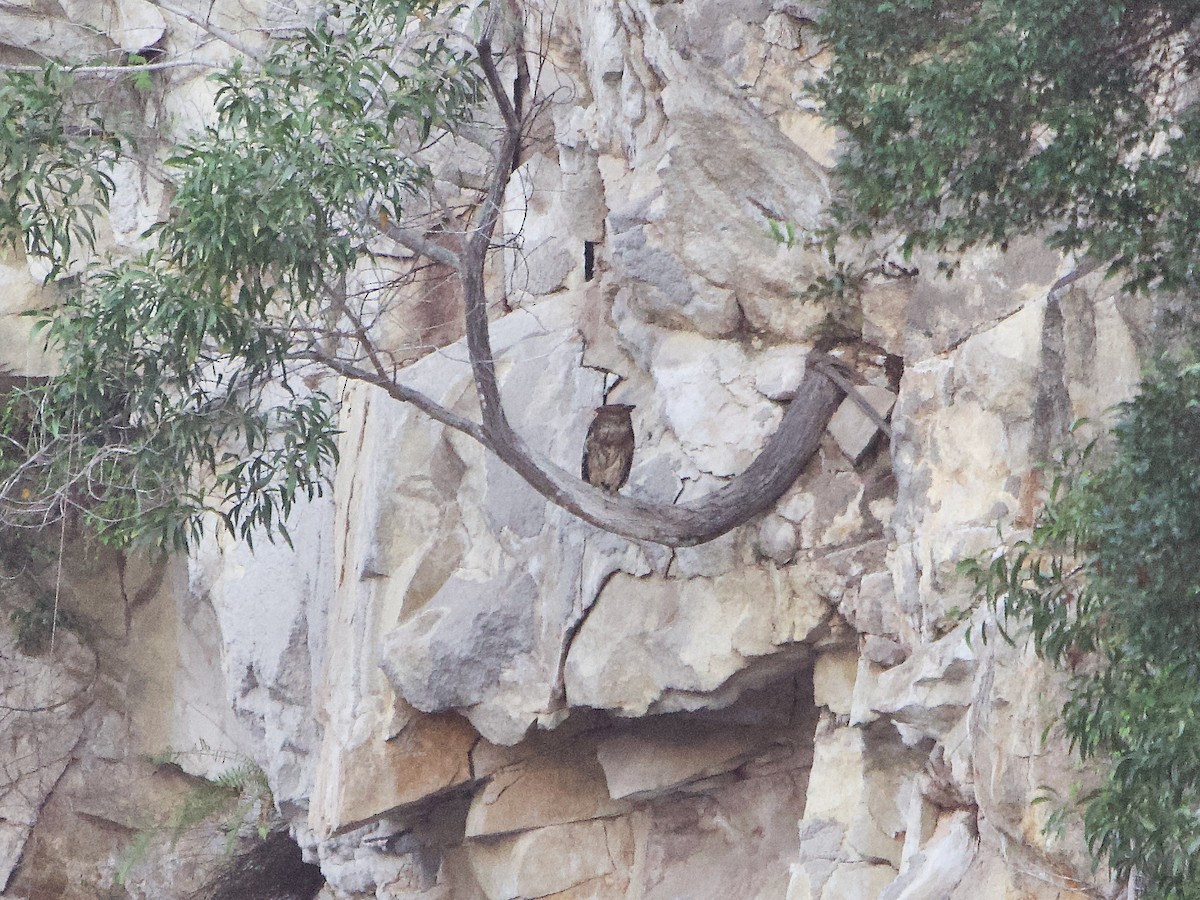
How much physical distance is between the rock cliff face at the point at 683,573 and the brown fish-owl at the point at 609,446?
5.8 inches

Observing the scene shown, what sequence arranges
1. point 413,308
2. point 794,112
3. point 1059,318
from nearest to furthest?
point 1059,318 → point 794,112 → point 413,308

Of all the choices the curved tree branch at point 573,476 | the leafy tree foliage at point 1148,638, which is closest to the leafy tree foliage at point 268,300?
the curved tree branch at point 573,476

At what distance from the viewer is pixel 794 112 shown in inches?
380

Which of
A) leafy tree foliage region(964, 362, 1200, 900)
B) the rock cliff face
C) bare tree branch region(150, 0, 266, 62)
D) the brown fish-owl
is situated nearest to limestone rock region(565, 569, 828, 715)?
the rock cliff face

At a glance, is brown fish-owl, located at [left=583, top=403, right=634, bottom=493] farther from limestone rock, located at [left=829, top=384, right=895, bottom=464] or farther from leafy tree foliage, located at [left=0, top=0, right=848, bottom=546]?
limestone rock, located at [left=829, top=384, right=895, bottom=464]

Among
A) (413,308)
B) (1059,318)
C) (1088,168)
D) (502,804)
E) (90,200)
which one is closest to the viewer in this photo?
(1088,168)

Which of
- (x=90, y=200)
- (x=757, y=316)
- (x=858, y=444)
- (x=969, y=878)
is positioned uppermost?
(x=90, y=200)

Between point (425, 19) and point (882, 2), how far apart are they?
3137 millimetres

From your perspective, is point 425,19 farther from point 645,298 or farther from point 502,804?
point 502,804

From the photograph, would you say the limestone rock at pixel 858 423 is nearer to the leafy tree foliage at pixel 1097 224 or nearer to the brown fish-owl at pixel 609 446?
the brown fish-owl at pixel 609 446

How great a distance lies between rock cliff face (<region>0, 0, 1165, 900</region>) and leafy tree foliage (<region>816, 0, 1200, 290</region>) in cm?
99

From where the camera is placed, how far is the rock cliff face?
25.8ft

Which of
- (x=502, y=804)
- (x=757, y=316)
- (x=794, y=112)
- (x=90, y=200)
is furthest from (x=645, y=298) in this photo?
(x=90, y=200)

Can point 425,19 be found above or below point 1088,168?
above
